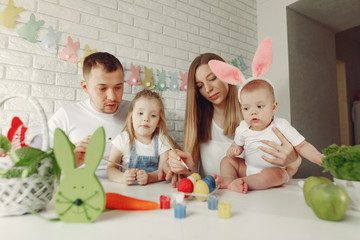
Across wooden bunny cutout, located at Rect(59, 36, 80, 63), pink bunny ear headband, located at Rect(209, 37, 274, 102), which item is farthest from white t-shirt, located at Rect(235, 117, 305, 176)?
wooden bunny cutout, located at Rect(59, 36, 80, 63)

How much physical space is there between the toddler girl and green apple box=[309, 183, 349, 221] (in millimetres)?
894

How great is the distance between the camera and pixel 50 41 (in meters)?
1.62

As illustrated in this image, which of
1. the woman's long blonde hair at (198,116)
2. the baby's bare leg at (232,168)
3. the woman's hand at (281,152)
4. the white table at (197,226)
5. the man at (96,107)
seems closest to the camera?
the white table at (197,226)

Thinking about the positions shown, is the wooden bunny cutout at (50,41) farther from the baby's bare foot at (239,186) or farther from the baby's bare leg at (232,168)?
the baby's bare foot at (239,186)

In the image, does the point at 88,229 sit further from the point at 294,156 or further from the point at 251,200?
the point at 294,156

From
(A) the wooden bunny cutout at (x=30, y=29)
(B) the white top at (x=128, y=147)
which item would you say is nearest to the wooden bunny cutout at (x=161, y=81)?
(B) the white top at (x=128, y=147)

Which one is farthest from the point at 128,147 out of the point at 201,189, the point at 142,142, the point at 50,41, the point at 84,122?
the point at 50,41

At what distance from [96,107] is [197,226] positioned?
1220 millimetres

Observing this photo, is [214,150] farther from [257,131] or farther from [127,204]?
[127,204]

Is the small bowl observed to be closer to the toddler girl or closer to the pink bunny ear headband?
the pink bunny ear headband

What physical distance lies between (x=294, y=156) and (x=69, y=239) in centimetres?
97

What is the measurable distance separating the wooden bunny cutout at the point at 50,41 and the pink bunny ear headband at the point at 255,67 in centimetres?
110

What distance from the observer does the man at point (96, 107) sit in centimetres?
151

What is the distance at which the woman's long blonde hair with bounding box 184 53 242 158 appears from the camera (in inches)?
63.7
